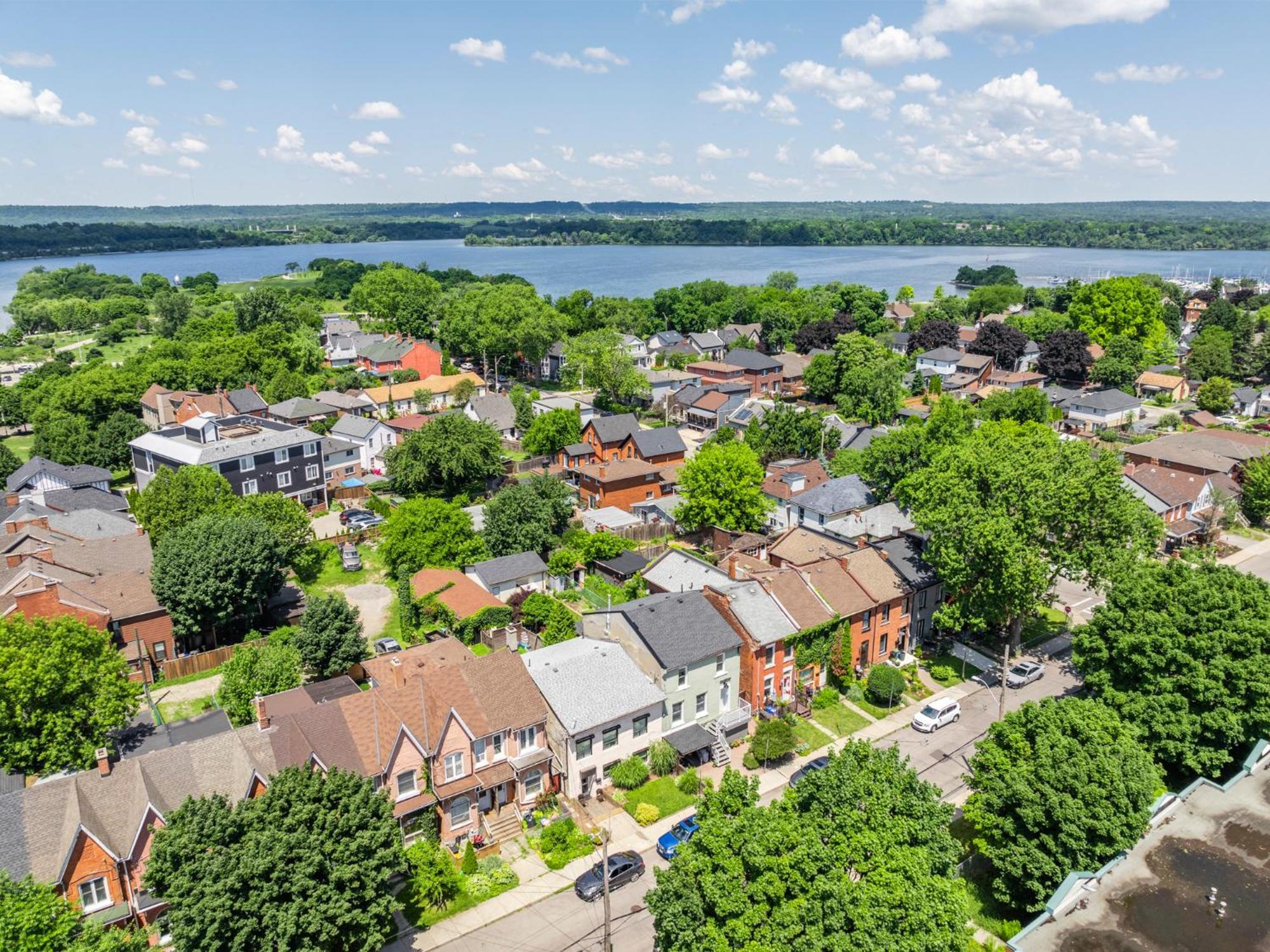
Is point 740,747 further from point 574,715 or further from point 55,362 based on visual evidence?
point 55,362

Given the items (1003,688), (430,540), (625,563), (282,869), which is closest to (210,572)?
(430,540)

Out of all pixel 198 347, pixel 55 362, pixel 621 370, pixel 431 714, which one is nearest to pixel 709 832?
pixel 431 714

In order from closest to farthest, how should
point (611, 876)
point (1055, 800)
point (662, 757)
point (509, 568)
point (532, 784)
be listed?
point (1055, 800)
point (611, 876)
point (532, 784)
point (662, 757)
point (509, 568)

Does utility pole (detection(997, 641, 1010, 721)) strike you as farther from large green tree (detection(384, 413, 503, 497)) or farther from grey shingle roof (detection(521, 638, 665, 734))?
large green tree (detection(384, 413, 503, 497))

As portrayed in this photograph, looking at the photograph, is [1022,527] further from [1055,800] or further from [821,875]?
[821,875]

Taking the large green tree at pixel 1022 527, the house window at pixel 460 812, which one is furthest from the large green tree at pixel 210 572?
the large green tree at pixel 1022 527

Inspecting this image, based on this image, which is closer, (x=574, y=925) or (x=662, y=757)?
(x=574, y=925)
